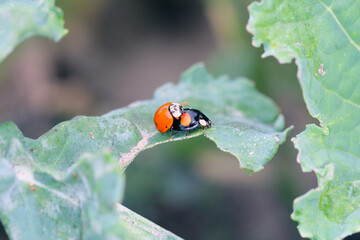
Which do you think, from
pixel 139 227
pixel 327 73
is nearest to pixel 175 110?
pixel 139 227

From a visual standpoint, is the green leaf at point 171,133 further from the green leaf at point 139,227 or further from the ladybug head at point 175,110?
the green leaf at point 139,227

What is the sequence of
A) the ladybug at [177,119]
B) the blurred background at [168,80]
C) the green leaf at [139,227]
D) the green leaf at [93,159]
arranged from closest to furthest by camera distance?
the green leaf at [93,159] → the green leaf at [139,227] → the ladybug at [177,119] → the blurred background at [168,80]

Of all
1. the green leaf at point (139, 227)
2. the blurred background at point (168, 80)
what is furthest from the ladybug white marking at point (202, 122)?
the blurred background at point (168, 80)

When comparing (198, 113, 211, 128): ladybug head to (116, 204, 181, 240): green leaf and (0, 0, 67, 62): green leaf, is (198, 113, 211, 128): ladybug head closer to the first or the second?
(116, 204, 181, 240): green leaf

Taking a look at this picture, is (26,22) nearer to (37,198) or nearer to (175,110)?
(37,198)

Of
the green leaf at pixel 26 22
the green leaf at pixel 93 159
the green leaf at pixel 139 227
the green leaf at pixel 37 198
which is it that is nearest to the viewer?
the green leaf at pixel 93 159

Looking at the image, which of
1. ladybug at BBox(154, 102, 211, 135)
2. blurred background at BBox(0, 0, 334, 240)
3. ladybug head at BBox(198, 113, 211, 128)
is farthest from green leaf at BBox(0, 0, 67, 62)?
blurred background at BBox(0, 0, 334, 240)

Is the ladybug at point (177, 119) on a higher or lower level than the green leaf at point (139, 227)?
higher
